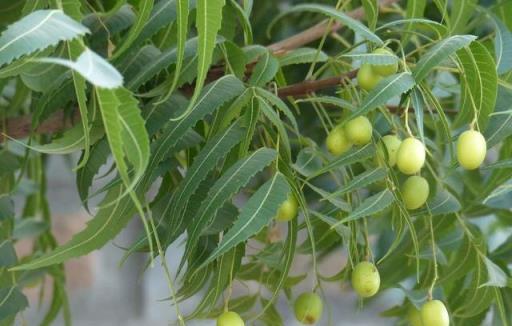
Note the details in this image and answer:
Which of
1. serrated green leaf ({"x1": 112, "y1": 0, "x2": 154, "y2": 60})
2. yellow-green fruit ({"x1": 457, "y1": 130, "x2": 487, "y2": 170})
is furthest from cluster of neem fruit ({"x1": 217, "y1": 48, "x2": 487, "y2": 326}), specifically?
serrated green leaf ({"x1": 112, "y1": 0, "x2": 154, "y2": 60})

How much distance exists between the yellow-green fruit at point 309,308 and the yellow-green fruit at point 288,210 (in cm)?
10

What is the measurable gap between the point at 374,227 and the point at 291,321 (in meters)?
0.81

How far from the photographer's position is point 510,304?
0.63 m

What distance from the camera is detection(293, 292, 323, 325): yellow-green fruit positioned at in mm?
534

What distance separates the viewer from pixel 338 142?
470mm

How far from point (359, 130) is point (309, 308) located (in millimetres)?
129

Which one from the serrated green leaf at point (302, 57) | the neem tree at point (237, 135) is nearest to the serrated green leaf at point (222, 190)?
the neem tree at point (237, 135)

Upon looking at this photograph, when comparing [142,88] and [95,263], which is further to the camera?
[95,263]

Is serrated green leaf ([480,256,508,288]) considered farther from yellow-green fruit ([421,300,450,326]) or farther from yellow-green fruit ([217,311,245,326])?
yellow-green fruit ([217,311,245,326])

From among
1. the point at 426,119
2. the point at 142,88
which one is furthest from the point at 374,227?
the point at 142,88

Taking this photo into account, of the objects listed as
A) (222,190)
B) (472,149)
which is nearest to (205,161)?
(222,190)

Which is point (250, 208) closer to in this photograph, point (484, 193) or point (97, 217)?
point (97, 217)

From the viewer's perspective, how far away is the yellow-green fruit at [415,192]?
48 cm

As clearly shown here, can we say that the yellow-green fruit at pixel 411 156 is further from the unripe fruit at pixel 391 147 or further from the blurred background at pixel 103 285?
the blurred background at pixel 103 285
